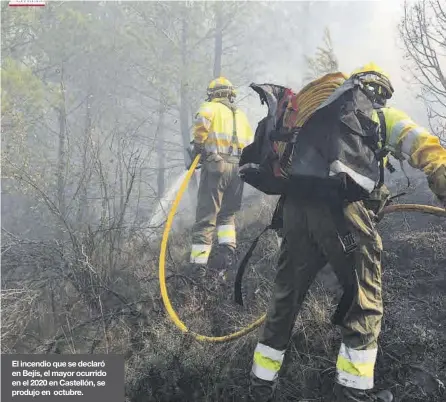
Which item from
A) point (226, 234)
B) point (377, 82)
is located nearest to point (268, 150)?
point (377, 82)

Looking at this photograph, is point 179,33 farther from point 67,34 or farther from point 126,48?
point 67,34

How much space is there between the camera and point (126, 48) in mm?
12438

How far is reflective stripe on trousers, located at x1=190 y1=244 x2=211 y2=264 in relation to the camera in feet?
16.4

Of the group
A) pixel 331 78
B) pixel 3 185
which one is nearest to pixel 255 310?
pixel 331 78

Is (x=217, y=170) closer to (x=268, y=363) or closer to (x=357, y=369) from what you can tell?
(x=268, y=363)

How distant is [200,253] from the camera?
502 cm

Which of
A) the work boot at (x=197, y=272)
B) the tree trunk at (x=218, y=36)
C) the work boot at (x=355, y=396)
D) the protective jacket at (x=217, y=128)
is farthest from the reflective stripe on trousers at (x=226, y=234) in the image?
the tree trunk at (x=218, y=36)

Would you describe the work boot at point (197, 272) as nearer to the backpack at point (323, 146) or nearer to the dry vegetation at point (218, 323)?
the dry vegetation at point (218, 323)

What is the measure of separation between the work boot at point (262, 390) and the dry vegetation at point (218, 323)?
0.18 meters

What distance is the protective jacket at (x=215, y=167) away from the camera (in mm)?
5031

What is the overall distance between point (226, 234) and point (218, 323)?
1.55m

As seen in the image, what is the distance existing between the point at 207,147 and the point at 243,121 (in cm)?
57

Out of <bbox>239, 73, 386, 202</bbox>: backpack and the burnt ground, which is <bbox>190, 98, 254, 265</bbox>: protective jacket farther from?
<bbox>239, 73, 386, 202</bbox>: backpack

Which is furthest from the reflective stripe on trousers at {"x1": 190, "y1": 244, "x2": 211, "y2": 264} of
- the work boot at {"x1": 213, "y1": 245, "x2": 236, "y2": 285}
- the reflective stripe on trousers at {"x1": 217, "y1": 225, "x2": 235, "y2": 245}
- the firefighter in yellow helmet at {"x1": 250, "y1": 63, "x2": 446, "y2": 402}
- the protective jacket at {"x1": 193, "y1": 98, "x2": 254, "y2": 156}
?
the firefighter in yellow helmet at {"x1": 250, "y1": 63, "x2": 446, "y2": 402}
